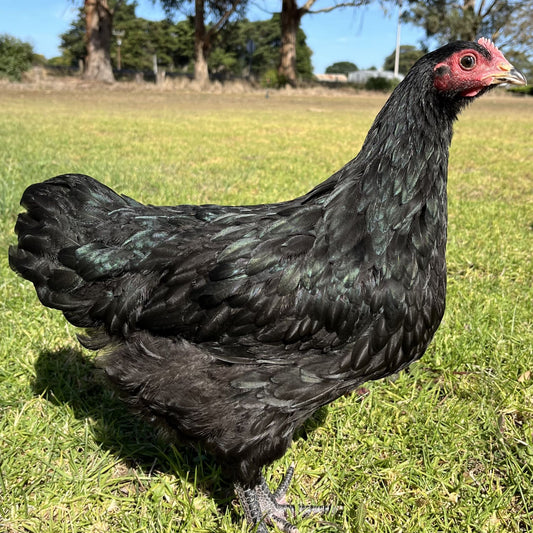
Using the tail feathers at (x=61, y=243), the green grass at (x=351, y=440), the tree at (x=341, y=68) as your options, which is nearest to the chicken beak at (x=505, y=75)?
the green grass at (x=351, y=440)

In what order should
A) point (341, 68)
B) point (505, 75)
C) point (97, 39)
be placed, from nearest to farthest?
point (505, 75)
point (97, 39)
point (341, 68)

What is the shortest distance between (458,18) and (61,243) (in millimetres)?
37248

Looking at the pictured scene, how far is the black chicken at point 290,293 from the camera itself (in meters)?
1.75

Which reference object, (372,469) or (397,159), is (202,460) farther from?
(397,159)

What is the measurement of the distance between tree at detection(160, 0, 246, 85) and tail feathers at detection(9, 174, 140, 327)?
28.4 m

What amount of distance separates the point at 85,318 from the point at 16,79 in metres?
29.9

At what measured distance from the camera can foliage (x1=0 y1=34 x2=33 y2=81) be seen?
27172 millimetres

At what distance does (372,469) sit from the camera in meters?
2.14

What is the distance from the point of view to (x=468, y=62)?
182 cm

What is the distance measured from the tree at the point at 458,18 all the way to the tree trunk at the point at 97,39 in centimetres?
2102

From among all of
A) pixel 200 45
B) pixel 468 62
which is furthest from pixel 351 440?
pixel 200 45

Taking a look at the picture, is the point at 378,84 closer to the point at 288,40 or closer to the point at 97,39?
the point at 288,40

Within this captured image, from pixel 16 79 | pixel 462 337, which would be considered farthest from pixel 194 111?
pixel 462 337

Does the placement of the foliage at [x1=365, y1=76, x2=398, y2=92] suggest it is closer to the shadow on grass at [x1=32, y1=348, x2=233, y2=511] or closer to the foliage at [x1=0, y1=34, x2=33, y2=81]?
the foliage at [x1=0, y1=34, x2=33, y2=81]
